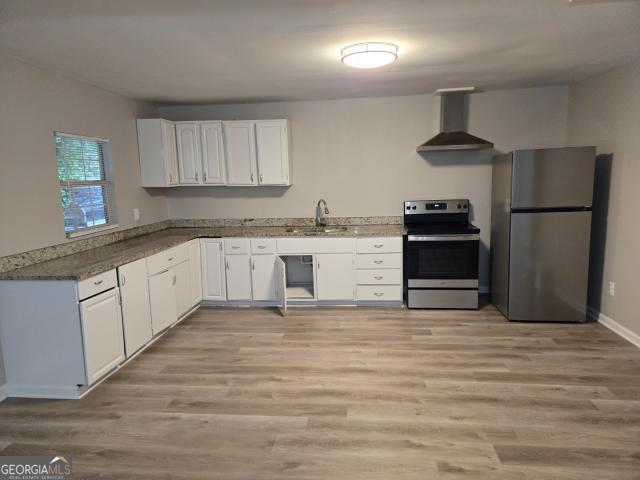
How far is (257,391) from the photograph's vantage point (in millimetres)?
2779

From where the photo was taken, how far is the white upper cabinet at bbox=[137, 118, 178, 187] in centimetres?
441

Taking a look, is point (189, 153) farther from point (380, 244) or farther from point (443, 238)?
point (443, 238)

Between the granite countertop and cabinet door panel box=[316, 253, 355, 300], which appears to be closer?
the granite countertop

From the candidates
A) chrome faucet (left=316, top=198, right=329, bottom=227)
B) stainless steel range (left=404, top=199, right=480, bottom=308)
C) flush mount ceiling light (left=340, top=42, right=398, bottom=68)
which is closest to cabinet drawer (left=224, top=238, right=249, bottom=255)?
chrome faucet (left=316, top=198, right=329, bottom=227)

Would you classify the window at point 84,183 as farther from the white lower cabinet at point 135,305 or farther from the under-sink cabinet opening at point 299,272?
the under-sink cabinet opening at point 299,272

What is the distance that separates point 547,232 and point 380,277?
1.64m

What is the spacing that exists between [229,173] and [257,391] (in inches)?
106

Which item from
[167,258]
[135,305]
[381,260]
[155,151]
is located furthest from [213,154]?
[381,260]

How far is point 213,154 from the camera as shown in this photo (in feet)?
15.3

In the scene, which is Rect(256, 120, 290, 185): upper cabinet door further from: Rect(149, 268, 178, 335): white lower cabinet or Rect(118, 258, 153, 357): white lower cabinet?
Rect(118, 258, 153, 357): white lower cabinet

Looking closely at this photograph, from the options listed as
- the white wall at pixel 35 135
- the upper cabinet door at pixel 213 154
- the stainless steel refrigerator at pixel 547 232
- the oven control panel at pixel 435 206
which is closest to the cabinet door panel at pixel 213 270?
the upper cabinet door at pixel 213 154

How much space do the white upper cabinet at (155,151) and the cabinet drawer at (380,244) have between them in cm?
225

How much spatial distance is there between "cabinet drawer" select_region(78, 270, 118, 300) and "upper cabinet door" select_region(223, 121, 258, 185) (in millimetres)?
2015

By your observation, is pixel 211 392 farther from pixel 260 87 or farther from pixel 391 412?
pixel 260 87
